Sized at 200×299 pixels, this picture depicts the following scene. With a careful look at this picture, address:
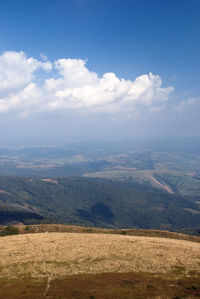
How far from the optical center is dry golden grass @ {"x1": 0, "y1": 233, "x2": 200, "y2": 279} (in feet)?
123

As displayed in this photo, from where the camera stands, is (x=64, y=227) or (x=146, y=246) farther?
(x=64, y=227)

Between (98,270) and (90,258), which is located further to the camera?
(90,258)

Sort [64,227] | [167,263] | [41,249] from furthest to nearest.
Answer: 1. [64,227]
2. [41,249]
3. [167,263]

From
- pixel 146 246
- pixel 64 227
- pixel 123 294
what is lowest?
pixel 64 227

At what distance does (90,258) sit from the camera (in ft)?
145

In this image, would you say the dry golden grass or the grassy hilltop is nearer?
the grassy hilltop

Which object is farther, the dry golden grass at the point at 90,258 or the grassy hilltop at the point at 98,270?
the dry golden grass at the point at 90,258

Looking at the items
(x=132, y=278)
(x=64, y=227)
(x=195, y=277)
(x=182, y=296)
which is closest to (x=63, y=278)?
(x=132, y=278)

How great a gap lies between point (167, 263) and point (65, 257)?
806 inches

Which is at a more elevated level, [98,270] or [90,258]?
[98,270]

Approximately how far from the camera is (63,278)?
3416 centimetres

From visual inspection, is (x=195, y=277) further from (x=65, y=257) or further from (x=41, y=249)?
(x=41, y=249)

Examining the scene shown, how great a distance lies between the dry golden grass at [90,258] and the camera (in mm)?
37594

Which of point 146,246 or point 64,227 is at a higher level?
point 146,246
